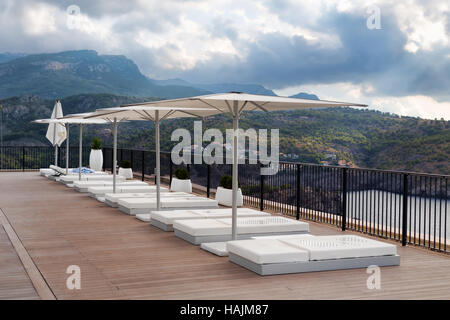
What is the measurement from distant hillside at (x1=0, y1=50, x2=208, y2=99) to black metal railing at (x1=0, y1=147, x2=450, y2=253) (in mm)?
44657

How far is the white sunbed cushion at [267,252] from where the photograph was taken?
5602 millimetres

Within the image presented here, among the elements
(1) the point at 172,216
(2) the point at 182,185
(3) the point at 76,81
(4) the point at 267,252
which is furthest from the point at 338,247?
(3) the point at 76,81

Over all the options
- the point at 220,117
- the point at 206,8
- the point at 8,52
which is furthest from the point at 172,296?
the point at 8,52

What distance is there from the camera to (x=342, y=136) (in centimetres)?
3528

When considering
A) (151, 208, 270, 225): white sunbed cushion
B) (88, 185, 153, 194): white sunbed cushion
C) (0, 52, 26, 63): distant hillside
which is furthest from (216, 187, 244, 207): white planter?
(0, 52, 26, 63): distant hillside

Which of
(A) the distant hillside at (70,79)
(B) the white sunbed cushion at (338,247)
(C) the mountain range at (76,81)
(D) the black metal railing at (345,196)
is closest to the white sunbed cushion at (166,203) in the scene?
(D) the black metal railing at (345,196)

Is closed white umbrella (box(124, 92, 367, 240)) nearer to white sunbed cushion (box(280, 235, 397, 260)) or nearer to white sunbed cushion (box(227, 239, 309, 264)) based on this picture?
white sunbed cushion (box(227, 239, 309, 264))

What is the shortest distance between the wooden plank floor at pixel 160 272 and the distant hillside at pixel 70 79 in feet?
159

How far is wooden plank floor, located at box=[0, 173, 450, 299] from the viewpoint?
485cm

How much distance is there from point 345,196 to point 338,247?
113 inches

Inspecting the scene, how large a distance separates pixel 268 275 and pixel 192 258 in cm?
123

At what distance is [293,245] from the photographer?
602 centimetres

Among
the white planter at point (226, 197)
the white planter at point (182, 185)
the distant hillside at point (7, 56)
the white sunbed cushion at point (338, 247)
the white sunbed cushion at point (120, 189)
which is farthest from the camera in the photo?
the distant hillside at point (7, 56)

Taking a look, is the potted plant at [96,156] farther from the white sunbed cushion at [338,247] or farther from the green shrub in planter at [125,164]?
the white sunbed cushion at [338,247]
